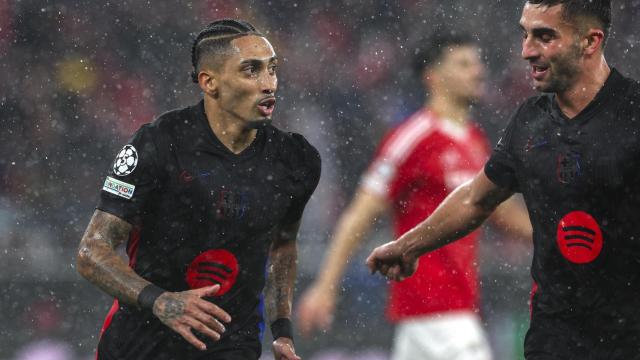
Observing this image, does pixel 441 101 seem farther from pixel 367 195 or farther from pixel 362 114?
pixel 362 114

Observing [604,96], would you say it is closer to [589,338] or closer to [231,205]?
[589,338]

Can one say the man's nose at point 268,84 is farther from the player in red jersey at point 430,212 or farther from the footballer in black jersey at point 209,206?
the player in red jersey at point 430,212

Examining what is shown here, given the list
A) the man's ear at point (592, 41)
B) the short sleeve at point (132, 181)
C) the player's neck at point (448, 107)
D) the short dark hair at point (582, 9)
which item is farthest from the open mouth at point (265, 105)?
the player's neck at point (448, 107)

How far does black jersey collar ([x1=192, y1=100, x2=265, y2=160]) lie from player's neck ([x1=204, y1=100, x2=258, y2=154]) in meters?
0.02

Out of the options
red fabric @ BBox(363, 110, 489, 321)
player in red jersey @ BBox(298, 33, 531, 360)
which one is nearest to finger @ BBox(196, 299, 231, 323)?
player in red jersey @ BBox(298, 33, 531, 360)

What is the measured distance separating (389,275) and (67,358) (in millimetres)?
4558

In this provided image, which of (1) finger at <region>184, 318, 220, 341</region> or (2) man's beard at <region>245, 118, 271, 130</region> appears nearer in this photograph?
(1) finger at <region>184, 318, 220, 341</region>

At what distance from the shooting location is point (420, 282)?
224 inches

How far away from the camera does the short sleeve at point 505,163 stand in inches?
161

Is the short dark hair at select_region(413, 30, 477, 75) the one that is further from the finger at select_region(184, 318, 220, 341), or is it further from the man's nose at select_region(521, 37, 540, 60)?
the finger at select_region(184, 318, 220, 341)

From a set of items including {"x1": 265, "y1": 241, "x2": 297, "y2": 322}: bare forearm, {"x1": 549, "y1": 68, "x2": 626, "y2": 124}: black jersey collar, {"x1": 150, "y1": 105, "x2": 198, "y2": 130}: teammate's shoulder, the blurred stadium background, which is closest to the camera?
{"x1": 549, "y1": 68, "x2": 626, "y2": 124}: black jersey collar

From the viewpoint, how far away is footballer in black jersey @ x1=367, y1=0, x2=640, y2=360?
373 cm

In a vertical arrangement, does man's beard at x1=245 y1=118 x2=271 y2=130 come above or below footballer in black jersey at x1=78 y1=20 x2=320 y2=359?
above

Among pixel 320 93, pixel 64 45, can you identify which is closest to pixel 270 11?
pixel 320 93
